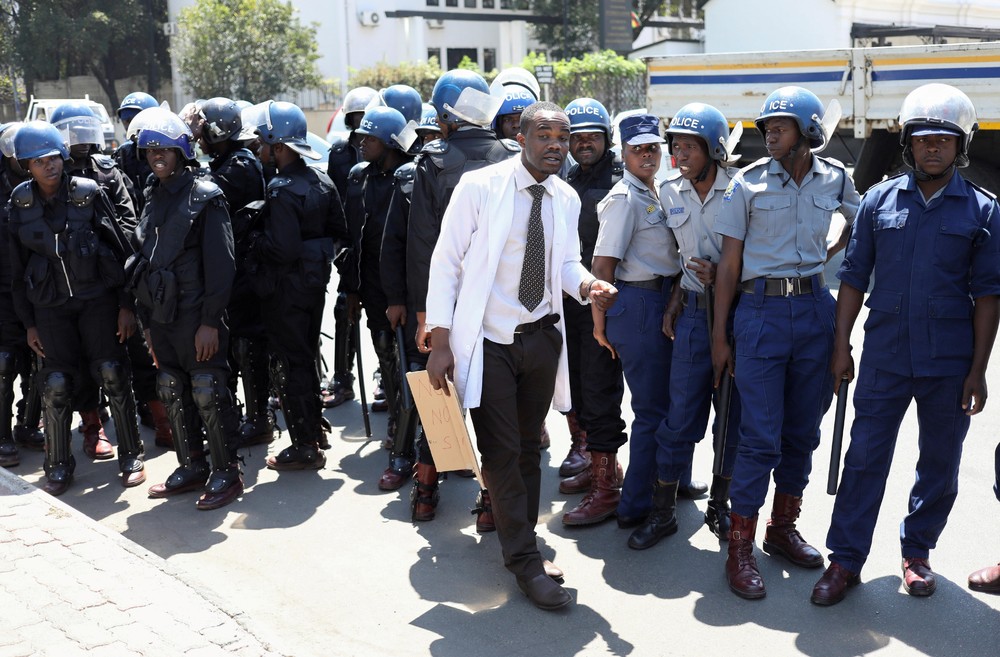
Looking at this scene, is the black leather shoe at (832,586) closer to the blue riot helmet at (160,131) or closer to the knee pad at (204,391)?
the knee pad at (204,391)

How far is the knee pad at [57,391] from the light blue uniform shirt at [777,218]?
3872 mm

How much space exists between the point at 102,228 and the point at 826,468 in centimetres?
435

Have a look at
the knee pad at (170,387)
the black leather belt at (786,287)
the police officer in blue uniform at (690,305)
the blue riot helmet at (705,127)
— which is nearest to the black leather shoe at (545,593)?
the police officer in blue uniform at (690,305)

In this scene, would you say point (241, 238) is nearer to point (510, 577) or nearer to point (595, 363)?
point (595, 363)

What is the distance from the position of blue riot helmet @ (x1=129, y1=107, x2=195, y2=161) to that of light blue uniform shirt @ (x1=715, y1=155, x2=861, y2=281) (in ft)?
9.49

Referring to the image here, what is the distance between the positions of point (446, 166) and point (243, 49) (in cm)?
3074

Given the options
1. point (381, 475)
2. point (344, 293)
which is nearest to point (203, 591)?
point (381, 475)

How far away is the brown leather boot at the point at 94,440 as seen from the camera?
6.74 meters

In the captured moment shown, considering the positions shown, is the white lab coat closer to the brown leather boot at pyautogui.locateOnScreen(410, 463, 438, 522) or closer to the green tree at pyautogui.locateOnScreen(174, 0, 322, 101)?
the brown leather boot at pyautogui.locateOnScreen(410, 463, 438, 522)

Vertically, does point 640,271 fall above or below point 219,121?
below

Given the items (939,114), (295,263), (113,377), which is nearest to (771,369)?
(939,114)

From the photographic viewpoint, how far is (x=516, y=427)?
4.43 metres

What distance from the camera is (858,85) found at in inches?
471

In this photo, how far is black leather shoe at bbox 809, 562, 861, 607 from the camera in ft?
14.0
